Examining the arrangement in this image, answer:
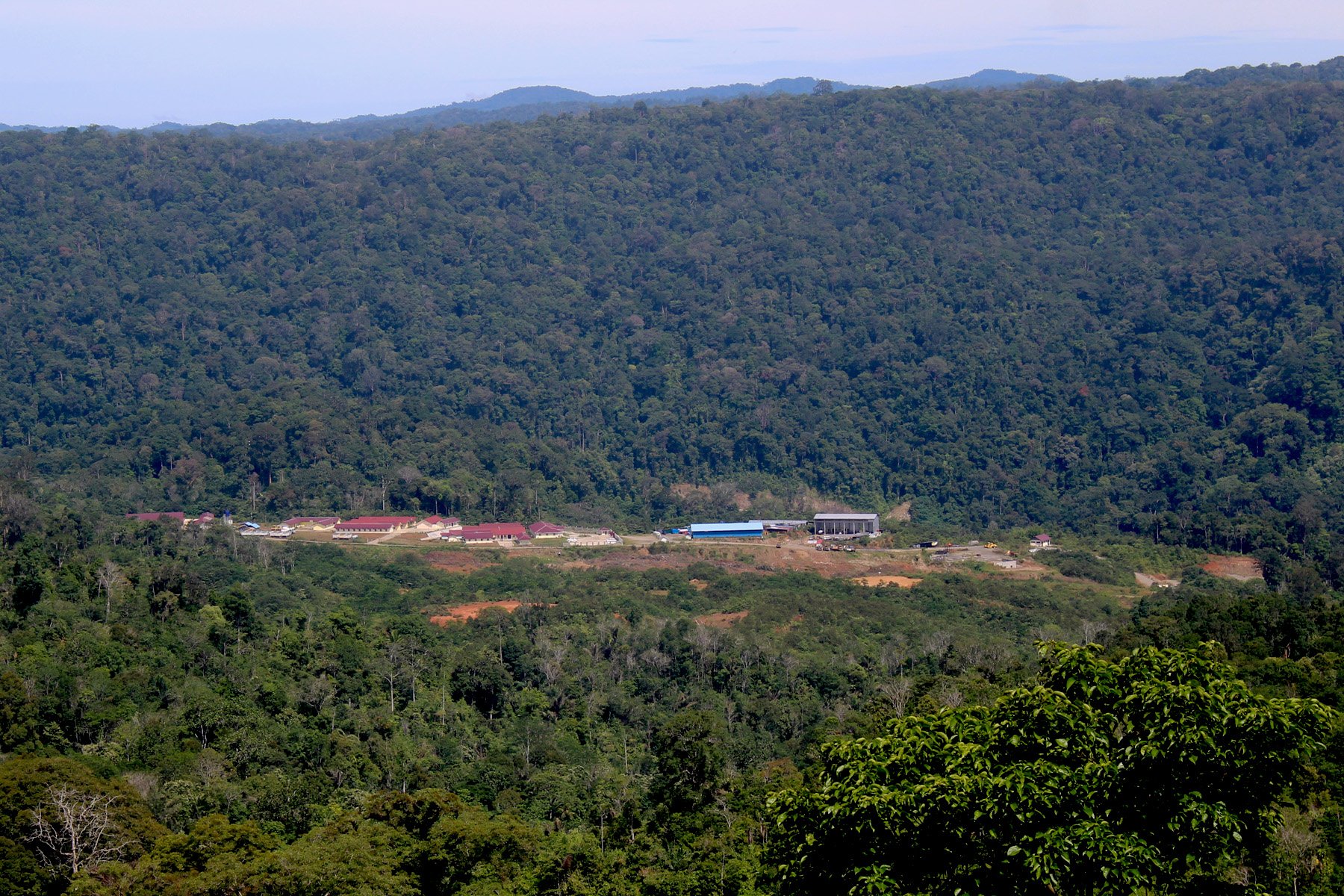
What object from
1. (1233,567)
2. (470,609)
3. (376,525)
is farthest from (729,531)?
(1233,567)

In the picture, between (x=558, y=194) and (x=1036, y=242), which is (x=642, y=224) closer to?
(x=558, y=194)

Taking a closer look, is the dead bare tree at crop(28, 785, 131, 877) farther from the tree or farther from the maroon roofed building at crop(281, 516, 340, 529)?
the maroon roofed building at crop(281, 516, 340, 529)

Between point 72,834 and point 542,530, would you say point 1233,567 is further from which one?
point 72,834

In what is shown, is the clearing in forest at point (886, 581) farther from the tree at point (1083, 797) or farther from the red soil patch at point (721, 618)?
the tree at point (1083, 797)

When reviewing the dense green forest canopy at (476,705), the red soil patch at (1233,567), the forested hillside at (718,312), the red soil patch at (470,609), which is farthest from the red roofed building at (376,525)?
the red soil patch at (1233,567)

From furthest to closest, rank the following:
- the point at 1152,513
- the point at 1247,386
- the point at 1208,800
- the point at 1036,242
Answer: the point at 1036,242
the point at 1247,386
the point at 1152,513
the point at 1208,800

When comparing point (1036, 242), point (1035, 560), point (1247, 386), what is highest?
point (1036, 242)

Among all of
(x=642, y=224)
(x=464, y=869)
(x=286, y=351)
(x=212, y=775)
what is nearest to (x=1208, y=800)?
(x=464, y=869)
